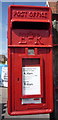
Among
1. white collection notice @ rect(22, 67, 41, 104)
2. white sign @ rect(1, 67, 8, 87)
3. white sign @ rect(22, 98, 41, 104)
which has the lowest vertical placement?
white sign @ rect(1, 67, 8, 87)

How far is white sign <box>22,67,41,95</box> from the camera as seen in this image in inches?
90.9

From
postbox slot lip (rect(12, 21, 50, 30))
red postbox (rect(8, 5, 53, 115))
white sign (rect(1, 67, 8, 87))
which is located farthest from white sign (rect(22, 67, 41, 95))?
white sign (rect(1, 67, 8, 87))

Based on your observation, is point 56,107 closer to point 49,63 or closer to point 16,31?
point 49,63

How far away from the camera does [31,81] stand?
2.33m

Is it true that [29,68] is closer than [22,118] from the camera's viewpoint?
Yes

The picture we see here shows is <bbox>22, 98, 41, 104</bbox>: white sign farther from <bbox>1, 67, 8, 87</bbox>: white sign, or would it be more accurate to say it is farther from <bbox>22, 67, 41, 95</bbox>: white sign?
<bbox>1, 67, 8, 87</bbox>: white sign

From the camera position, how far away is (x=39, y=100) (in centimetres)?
233

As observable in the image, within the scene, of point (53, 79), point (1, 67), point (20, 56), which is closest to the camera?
point (20, 56)

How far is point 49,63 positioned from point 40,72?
0.21 meters

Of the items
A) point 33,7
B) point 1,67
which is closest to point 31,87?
point 33,7

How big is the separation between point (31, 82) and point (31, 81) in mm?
16

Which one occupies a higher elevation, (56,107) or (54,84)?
(54,84)

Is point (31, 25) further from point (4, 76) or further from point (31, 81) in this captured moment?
point (4, 76)

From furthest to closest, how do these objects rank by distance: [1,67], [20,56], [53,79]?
1. [1,67]
2. [53,79]
3. [20,56]
